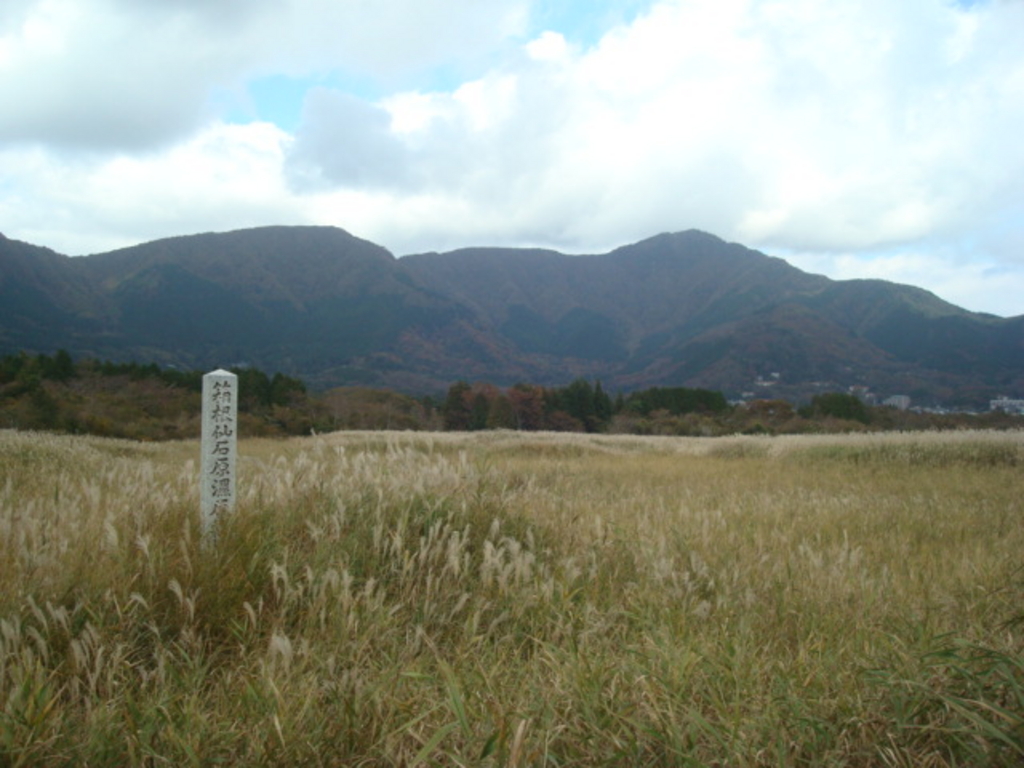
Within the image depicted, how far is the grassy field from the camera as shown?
6.76 ft

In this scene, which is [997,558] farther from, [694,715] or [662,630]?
[694,715]

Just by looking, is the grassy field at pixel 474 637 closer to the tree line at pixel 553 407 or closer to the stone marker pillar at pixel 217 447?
the stone marker pillar at pixel 217 447

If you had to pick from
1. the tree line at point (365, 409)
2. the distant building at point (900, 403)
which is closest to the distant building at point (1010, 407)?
the tree line at point (365, 409)

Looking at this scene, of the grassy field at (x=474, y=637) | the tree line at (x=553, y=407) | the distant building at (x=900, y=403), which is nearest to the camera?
the grassy field at (x=474, y=637)

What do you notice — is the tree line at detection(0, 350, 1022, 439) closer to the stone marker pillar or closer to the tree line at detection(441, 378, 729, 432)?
the tree line at detection(441, 378, 729, 432)

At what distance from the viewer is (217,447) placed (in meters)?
4.10

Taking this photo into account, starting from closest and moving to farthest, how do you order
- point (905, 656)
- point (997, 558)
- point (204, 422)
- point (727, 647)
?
point (905, 656), point (727, 647), point (204, 422), point (997, 558)

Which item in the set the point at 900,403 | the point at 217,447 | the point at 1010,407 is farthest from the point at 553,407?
the point at 217,447

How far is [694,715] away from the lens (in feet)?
6.68

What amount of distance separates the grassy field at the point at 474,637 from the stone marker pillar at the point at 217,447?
187 mm

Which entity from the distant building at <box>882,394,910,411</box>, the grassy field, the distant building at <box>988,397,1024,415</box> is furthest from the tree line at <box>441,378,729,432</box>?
the grassy field

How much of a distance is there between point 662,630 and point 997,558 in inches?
145

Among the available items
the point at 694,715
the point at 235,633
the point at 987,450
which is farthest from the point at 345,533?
the point at 987,450

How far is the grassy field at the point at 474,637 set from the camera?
6.76 ft
